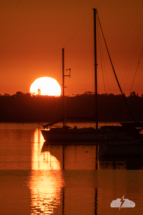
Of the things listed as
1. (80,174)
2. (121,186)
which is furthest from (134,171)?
(121,186)

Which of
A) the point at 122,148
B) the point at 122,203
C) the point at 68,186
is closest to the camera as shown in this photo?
the point at 122,203

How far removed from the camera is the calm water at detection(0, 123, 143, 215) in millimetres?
13705

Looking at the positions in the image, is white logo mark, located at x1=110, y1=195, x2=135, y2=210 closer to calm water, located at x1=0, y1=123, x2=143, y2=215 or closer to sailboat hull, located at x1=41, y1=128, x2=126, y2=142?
calm water, located at x1=0, y1=123, x2=143, y2=215

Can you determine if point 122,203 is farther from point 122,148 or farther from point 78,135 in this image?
point 78,135

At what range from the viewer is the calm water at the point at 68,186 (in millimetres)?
13705

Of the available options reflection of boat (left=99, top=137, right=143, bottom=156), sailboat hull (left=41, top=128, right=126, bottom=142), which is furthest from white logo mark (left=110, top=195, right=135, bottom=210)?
sailboat hull (left=41, top=128, right=126, bottom=142)

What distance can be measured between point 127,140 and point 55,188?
13.9 metres

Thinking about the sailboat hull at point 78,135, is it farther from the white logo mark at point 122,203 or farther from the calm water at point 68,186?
the white logo mark at point 122,203

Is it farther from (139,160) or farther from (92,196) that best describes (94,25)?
(92,196)

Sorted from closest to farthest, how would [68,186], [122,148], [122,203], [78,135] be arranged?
[122,203], [68,186], [122,148], [78,135]

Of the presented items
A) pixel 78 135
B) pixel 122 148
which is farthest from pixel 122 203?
pixel 78 135

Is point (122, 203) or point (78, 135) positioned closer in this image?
point (122, 203)

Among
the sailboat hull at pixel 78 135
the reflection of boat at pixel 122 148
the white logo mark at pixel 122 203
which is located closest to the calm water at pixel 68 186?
the white logo mark at pixel 122 203

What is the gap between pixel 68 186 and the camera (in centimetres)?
1758
